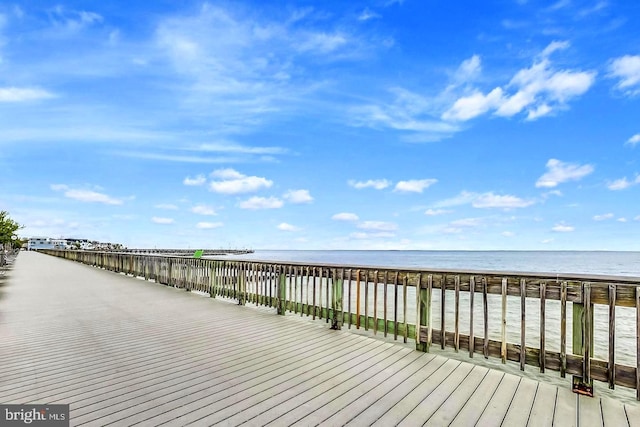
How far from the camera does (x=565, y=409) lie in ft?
9.40

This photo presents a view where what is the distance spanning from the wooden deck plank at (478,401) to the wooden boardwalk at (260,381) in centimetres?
1

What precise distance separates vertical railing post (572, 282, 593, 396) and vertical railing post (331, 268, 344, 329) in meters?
3.26

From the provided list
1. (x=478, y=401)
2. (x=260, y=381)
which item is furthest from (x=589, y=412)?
(x=260, y=381)

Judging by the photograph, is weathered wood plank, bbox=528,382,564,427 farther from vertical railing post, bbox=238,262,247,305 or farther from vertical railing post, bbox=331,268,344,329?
vertical railing post, bbox=238,262,247,305

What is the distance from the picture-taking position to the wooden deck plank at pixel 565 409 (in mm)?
2652

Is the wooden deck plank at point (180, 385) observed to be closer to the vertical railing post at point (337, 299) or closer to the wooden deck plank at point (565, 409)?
the vertical railing post at point (337, 299)

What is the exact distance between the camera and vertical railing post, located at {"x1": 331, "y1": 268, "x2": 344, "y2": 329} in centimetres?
571

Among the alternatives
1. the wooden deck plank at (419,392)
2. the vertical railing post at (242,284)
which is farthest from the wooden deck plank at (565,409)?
the vertical railing post at (242,284)

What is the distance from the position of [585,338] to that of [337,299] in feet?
11.4

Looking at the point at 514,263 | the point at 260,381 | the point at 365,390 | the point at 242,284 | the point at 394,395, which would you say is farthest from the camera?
the point at 514,263

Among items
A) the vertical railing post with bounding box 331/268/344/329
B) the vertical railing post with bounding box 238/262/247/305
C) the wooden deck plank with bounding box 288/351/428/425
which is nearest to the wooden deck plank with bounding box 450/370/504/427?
the wooden deck plank with bounding box 288/351/428/425

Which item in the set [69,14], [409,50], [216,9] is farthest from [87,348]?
[409,50]

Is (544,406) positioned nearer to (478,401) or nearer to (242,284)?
(478,401)

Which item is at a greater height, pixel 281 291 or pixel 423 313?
pixel 423 313
